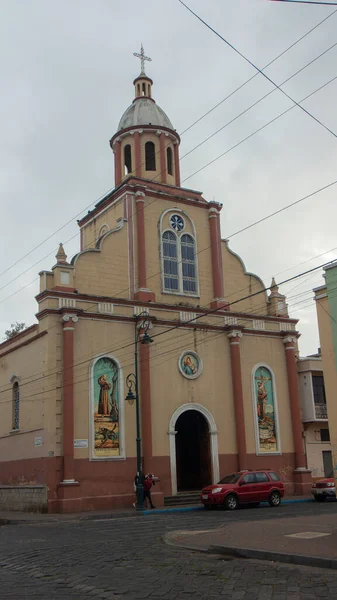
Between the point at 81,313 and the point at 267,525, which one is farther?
the point at 81,313

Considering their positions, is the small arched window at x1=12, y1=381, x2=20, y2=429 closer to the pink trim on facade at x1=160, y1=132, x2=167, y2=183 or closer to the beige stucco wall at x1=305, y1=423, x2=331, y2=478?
the pink trim on facade at x1=160, y1=132, x2=167, y2=183

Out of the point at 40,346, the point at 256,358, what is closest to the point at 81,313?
the point at 40,346

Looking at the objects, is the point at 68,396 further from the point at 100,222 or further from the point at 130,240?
the point at 100,222

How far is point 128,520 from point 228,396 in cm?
1082

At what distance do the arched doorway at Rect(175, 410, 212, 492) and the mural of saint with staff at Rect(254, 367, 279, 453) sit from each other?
9.31 ft

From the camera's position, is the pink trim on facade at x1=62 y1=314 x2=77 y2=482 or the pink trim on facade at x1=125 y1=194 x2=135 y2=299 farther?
the pink trim on facade at x1=125 y1=194 x2=135 y2=299

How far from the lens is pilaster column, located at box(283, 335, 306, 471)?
104 ft

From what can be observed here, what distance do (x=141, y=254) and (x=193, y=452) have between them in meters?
10.4

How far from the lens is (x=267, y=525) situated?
1598cm

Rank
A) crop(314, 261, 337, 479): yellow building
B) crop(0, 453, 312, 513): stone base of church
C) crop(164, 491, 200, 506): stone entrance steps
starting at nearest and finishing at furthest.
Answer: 1. crop(314, 261, 337, 479): yellow building
2. crop(0, 453, 312, 513): stone base of church
3. crop(164, 491, 200, 506): stone entrance steps

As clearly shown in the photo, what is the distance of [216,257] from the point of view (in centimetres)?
3262

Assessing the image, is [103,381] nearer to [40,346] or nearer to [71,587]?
[40,346]

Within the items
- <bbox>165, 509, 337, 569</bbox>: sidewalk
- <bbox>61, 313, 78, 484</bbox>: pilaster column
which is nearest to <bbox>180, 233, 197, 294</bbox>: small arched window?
<bbox>61, 313, 78, 484</bbox>: pilaster column

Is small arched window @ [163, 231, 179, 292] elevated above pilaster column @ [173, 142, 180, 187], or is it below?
below
